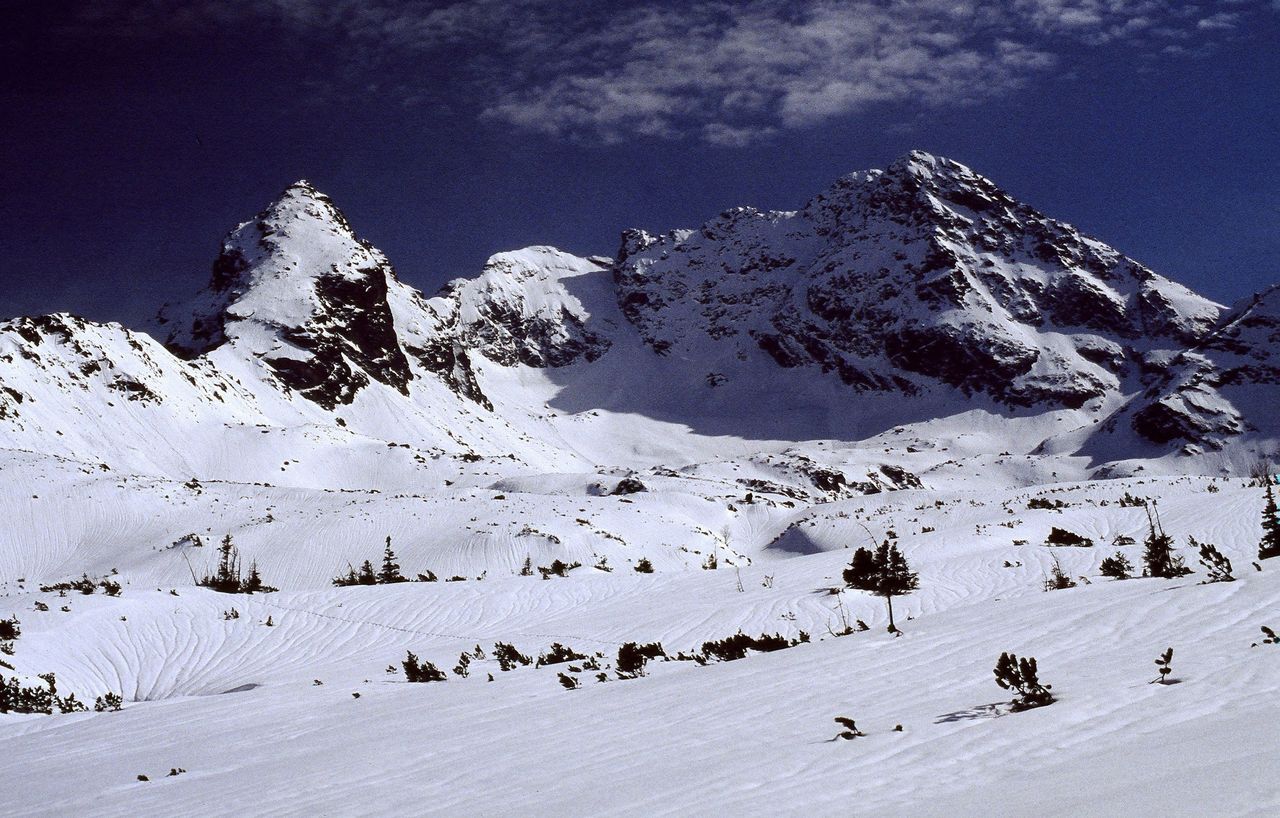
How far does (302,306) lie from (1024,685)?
91.7 meters

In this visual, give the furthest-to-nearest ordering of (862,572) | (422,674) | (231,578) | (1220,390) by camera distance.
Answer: (1220,390), (231,578), (862,572), (422,674)

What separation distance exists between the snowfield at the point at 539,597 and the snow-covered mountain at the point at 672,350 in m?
0.64

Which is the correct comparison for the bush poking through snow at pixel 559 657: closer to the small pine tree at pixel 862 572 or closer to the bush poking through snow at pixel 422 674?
the bush poking through snow at pixel 422 674

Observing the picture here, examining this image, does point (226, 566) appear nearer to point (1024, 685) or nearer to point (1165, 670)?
point (1024, 685)

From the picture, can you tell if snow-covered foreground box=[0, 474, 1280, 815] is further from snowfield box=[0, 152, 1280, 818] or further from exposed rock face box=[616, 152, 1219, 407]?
exposed rock face box=[616, 152, 1219, 407]

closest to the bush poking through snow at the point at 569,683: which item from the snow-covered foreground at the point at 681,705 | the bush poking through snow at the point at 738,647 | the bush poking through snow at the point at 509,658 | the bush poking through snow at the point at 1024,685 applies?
the snow-covered foreground at the point at 681,705

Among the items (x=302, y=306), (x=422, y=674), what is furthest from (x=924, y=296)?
(x=422, y=674)

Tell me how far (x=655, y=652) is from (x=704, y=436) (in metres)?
116

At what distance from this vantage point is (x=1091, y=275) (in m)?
151

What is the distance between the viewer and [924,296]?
14700 cm

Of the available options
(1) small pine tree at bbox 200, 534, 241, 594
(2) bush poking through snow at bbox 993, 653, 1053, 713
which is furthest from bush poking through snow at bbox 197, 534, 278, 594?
(2) bush poking through snow at bbox 993, 653, 1053, 713

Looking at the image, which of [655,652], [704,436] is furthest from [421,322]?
[655,652]

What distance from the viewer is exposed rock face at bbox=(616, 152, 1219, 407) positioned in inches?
5330

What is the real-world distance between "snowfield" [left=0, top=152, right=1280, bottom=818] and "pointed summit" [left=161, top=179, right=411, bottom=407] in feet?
1.55
